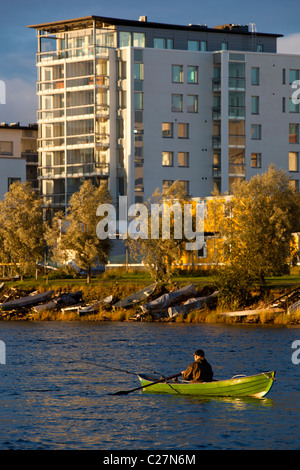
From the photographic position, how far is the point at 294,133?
421ft

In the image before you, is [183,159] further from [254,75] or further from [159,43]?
[159,43]

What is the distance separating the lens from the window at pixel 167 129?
124 meters

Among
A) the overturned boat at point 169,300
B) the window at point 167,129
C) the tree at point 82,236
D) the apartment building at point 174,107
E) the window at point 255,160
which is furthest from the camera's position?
the window at point 255,160

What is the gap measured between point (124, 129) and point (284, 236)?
63.1 meters

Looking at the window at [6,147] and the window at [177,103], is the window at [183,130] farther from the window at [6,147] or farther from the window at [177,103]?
the window at [6,147]

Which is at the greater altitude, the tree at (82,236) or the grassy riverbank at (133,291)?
the tree at (82,236)

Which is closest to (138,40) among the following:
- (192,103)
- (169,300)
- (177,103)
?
(177,103)

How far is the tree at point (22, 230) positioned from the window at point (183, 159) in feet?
129

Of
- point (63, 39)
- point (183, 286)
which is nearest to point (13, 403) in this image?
point (183, 286)

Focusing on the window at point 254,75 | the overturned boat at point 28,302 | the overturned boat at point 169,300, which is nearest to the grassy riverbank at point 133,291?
the overturned boat at point 169,300

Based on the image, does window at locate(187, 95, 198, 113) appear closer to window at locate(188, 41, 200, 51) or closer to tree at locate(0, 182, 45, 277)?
window at locate(188, 41, 200, 51)

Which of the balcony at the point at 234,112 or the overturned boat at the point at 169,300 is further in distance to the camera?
the balcony at the point at 234,112

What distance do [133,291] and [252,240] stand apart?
34.2 ft

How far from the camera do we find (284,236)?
216 feet
